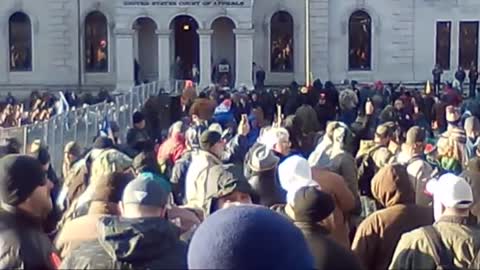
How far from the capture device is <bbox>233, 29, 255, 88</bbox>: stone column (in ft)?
164

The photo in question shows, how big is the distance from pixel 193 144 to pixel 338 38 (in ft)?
128

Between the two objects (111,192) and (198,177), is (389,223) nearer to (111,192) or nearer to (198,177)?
(111,192)

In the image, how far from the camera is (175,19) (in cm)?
5194

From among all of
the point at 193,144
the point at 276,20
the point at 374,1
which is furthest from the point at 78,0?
the point at 193,144

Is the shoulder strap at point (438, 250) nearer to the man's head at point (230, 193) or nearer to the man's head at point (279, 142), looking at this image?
the man's head at point (230, 193)

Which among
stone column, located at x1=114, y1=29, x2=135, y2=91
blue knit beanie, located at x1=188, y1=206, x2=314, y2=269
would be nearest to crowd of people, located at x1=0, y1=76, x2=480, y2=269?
blue knit beanie, located at x1=188, y1=206, x2=314, y2=269

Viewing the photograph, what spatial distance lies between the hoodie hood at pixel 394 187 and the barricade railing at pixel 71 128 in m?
7.28

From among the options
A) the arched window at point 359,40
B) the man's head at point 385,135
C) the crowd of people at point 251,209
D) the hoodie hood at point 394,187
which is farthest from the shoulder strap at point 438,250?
the arched window at point 359,40

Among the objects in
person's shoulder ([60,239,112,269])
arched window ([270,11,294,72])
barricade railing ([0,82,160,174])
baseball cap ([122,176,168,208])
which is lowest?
barricade railing ([0,82,160,174])

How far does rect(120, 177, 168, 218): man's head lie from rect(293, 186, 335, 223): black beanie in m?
0.97

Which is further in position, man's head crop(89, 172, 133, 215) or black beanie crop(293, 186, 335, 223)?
man's head crop(89, 172, 133, 215)

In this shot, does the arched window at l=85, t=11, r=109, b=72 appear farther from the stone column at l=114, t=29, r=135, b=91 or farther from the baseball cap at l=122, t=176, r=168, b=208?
the baseball cap at l=122, t=176, r=168, b=208

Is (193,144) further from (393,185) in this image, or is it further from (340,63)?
(340,63)

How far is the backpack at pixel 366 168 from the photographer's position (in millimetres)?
12312
